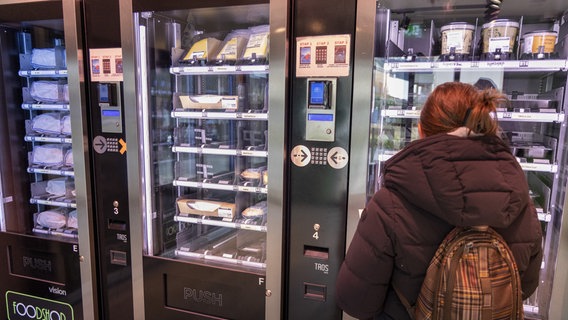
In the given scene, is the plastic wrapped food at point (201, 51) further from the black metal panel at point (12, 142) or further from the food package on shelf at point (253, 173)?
the black metal panel at point (12, 142)

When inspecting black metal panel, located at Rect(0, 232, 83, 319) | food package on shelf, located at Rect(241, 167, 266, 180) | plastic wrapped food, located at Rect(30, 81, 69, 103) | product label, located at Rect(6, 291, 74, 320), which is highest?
plastic wrapped food, located at Rect(30, 81, 69, 103)

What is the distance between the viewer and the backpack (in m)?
1.16

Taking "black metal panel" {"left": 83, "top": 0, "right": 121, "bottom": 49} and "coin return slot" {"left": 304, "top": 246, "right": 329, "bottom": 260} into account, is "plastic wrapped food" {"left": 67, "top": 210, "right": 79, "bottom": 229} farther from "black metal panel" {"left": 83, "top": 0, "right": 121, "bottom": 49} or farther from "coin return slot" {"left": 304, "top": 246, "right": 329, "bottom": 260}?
"coin return slot" {"left": 304, "top": 246, "right": 329, "bottom": 260}

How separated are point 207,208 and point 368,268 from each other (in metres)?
1.41

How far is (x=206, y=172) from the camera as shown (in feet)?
8.56

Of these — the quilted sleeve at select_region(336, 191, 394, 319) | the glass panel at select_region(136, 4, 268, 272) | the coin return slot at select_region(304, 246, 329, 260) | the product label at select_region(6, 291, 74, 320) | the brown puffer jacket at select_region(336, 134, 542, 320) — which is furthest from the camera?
the product label at select_region(6, 291, 74, 320)

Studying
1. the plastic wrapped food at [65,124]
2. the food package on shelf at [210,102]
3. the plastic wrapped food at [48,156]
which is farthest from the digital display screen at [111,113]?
the plastic wrapped food at [48,156]

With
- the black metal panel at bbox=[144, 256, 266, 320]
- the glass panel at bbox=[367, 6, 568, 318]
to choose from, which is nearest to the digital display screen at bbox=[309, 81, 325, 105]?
the glass panel at bbox=[367, 6, 568, 318]

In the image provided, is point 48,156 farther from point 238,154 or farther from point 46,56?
point 238,154

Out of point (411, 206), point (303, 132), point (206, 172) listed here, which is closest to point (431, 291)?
point (411, 206)

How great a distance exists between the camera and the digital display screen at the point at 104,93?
228 centimetres

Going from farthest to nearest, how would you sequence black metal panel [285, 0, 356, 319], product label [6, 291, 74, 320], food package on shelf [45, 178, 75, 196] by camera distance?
food package on shelf [45, 178, 75, 196] → product label [6, 291, 74, 320] → black metal panel [285, 0, 356, 319]

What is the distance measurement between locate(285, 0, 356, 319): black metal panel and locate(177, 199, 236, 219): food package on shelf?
1.72ft

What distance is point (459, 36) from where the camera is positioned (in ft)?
A: 6.23
